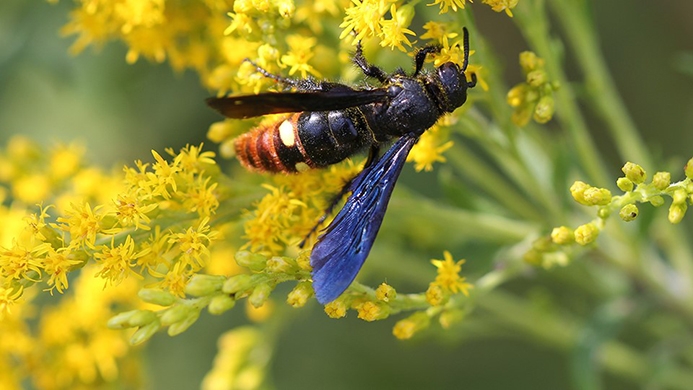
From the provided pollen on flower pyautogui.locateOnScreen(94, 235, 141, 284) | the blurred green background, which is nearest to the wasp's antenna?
pollen on flower pyautogui.locateOnScreen(94, 235, 141, 284)

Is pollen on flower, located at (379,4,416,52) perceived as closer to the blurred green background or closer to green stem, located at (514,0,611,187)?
green stem, located at (514,0,611,187)

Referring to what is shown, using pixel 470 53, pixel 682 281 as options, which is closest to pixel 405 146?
pixel 470 53

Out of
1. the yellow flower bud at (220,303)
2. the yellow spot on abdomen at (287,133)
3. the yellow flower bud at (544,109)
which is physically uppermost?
the yellow flower bud at (544,109)

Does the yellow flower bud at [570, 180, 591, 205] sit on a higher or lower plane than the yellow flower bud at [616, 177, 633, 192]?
lower

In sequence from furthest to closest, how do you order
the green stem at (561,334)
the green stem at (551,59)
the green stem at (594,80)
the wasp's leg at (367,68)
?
1. the green stem at (561,334)
2. the green stem at (594,80)
3. the wasp's leg at (367,68)
4. the green stem at (551,59)

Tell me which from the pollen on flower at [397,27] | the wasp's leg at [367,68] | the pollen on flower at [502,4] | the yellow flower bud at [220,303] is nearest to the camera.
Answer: the yellow flower bud at [220,303]

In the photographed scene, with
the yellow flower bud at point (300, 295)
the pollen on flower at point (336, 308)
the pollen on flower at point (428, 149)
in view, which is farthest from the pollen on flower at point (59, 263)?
the pollen on flower at point (428, 149)

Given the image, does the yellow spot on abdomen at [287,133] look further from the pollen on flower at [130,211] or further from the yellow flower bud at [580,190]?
the yellow flower bud at [580,190]
